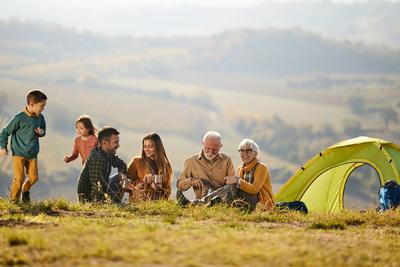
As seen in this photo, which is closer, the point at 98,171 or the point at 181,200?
the point at 181,200

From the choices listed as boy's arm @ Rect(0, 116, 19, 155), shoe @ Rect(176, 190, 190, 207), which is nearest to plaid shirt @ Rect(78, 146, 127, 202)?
shoe @ Rect(176, 190, 190, 207)

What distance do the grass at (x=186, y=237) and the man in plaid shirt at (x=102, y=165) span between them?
1.10 m

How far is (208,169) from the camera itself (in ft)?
37.1

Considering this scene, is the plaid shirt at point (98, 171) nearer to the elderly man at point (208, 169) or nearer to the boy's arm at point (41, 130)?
the boy's arm at point (41, 130)

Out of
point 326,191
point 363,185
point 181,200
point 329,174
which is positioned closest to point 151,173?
point 181,200

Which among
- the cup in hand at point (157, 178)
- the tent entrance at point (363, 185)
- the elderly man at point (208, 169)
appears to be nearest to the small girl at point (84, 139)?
the cup in hand at point (157, 178)

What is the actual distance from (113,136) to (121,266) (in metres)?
5.23

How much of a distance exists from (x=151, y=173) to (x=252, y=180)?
5.30 feet

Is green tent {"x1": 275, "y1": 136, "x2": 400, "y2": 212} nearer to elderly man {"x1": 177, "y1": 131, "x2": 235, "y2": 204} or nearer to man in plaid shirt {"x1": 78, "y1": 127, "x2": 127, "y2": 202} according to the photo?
elderly man {"x1": 177, "y1": 131, "x2": 235, "y2": 204}

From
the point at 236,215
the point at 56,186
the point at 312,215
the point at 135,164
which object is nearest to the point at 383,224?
the point at 312,215

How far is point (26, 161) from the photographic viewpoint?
36.4 ft

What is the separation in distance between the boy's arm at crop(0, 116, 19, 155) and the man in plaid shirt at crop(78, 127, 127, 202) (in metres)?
1.22

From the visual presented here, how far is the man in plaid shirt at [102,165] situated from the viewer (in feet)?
36.4

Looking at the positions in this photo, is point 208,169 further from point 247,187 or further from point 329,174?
point 329,174
